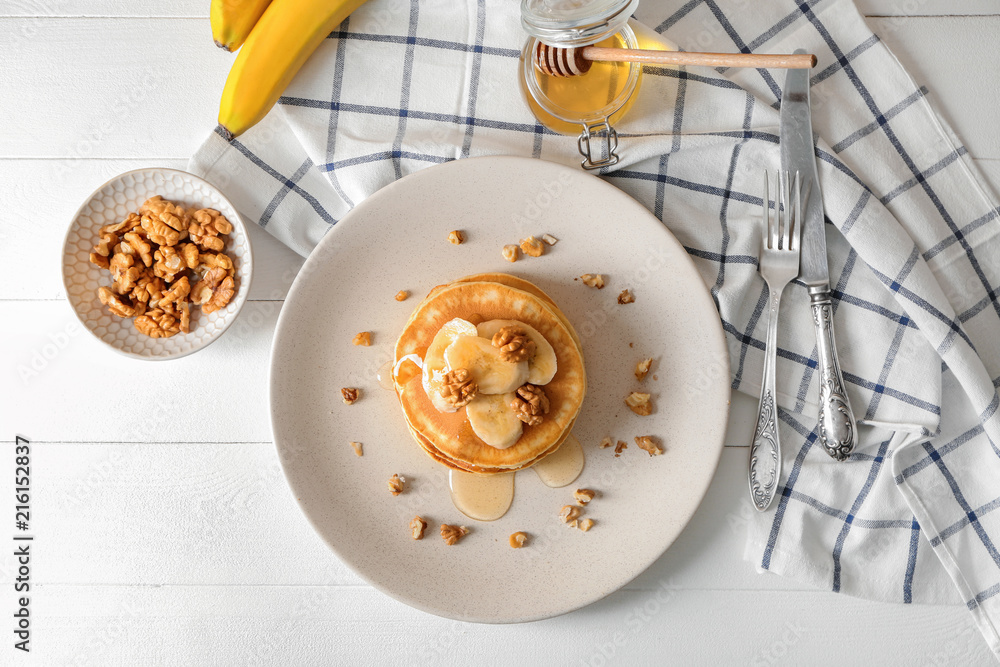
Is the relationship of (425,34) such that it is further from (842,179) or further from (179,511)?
(179,511)

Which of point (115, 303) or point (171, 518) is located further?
point (171, 518)

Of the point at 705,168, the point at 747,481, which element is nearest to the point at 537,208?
the point at 705,168

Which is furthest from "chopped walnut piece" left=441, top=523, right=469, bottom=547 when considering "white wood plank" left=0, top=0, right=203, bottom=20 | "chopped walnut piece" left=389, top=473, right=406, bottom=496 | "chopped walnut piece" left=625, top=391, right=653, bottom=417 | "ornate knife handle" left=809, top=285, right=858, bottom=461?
"white wood plank" left=0, top=0, right=203, bottom=20

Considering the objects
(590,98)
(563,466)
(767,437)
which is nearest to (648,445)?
(563,466)

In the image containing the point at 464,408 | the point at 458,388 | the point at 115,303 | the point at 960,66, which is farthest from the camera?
the point at 960,66

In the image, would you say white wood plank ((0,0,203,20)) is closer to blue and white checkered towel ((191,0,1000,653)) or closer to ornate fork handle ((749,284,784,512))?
blue and white checkered towel ((191,0,1000,653))

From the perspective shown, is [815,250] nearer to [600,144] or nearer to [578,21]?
[600,144]
